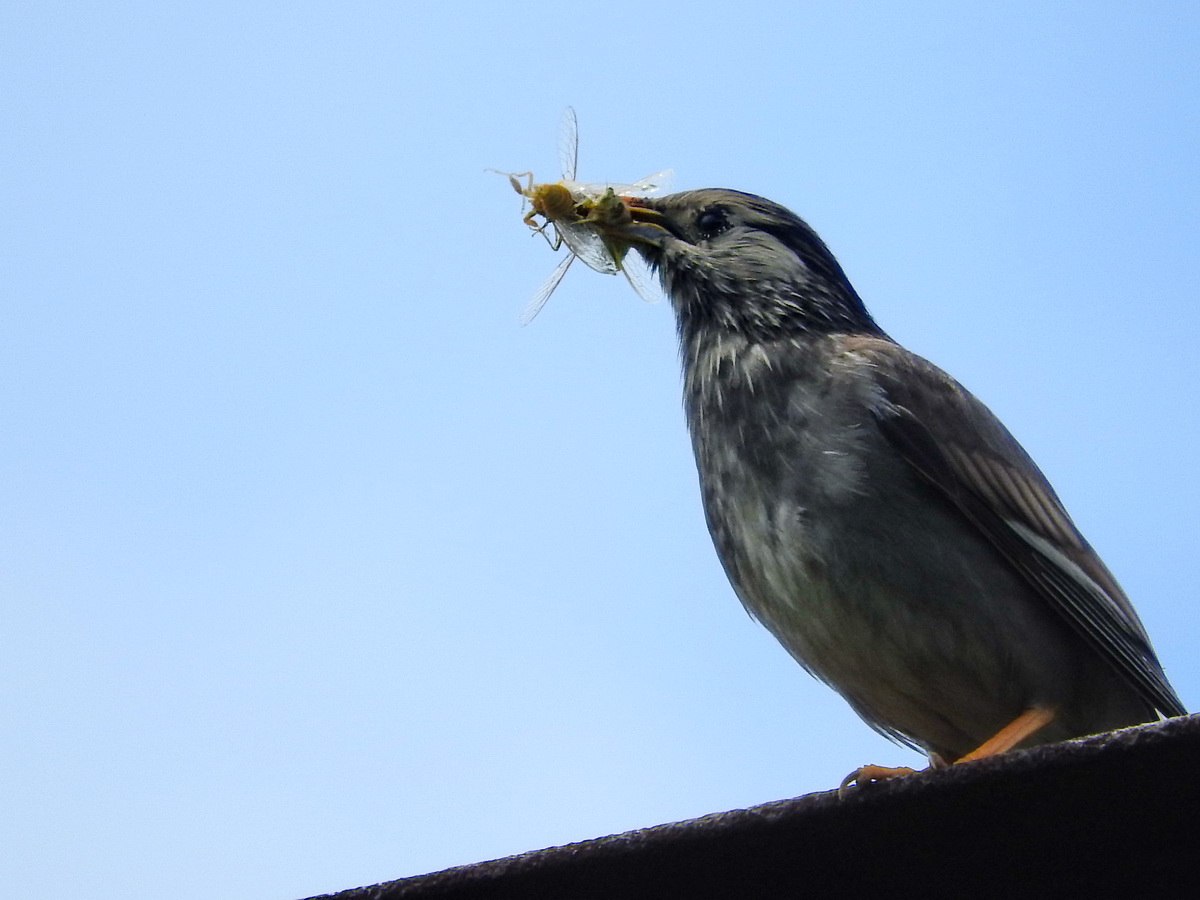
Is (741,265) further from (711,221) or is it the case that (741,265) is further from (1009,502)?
(1009,502)

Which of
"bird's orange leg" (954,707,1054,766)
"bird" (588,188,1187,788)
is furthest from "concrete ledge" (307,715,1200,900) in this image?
"bird's orange leg" (954,707,1054,766)

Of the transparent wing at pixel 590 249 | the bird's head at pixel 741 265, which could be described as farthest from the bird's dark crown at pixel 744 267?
the transparent wing at pixel 590 249

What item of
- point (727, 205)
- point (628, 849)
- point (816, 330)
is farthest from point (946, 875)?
point (727, 205)

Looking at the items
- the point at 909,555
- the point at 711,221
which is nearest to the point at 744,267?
the point at 711,221

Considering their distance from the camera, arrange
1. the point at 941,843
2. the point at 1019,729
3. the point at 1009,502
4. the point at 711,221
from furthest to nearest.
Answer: the point at 711,221 → the point at 1009,502 → the point at 1019,729 → the point at 941,843

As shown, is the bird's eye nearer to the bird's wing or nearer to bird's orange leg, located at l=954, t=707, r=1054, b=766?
the bird's wing

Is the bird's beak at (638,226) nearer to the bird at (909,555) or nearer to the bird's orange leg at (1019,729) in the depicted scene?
the bird at (909,555)
